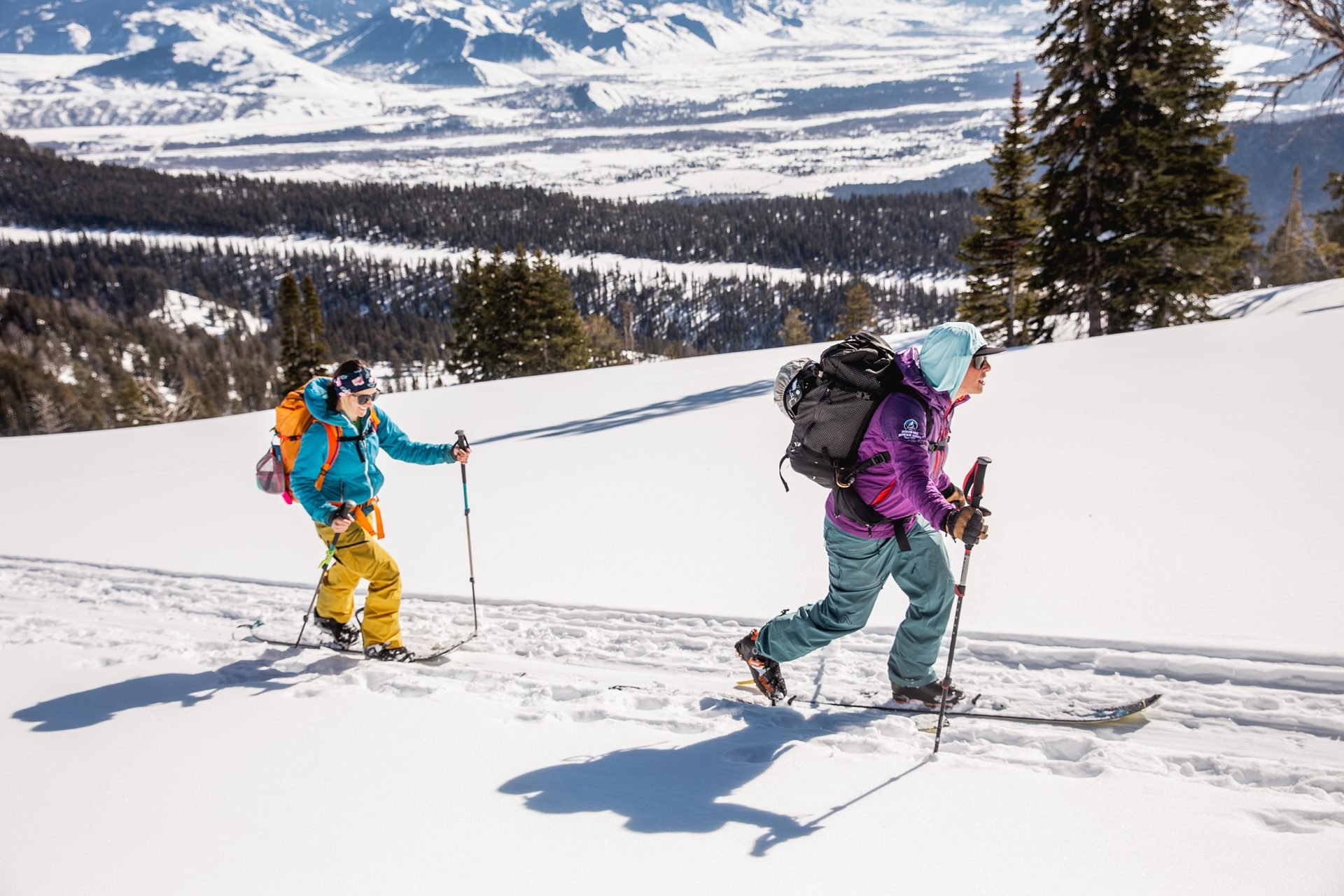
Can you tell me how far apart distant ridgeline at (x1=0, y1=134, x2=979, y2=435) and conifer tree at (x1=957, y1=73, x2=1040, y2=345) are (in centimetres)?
6928

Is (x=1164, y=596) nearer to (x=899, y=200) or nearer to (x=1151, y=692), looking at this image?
(x=1151, y=692)

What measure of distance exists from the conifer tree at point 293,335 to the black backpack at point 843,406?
3845cm

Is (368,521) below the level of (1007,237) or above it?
below

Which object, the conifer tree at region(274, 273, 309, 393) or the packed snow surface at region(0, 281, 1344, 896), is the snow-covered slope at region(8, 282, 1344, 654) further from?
the conifer tree at region(274, 273, 309, 393)

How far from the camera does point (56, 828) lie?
11.2 ft

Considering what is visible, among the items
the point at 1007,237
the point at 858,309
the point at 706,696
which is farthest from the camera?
the point at 858,309

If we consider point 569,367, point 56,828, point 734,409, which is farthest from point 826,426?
point 569,367

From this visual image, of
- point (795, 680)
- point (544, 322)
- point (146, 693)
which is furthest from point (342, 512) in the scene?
point (544, 322)

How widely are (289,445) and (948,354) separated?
3.90 m

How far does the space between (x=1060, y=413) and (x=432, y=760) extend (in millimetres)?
8285

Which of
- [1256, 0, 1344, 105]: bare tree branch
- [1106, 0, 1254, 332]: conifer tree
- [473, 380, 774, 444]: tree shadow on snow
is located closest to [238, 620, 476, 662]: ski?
[473, 380, 774, 444]: tree shadow on snow

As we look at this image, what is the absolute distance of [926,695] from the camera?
407cm

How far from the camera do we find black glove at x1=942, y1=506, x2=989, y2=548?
10.5ft

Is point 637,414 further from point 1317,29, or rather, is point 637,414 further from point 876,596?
point 1317,29
